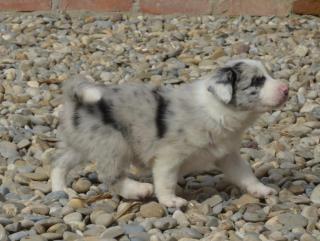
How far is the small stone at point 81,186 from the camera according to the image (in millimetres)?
3310

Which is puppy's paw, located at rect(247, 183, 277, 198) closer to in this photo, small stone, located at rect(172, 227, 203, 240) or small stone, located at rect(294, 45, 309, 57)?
small stone, located at rect(172, 227, 203, 240)

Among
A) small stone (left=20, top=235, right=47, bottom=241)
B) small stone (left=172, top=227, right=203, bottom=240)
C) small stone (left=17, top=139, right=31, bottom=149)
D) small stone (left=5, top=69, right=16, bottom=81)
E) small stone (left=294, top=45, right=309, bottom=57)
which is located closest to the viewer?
small stone (left=20, top=235, right=47, bottom=241)

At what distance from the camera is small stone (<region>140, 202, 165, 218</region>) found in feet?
9.90

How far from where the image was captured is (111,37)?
18.9ft

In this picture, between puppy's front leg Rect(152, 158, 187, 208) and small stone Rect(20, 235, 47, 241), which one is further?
puppy's front leg Rect(152, 158, 187, 208)

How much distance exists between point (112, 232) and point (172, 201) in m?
0.37

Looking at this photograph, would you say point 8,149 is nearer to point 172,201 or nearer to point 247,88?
point 172,201

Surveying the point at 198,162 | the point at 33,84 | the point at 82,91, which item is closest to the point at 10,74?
the point at 33,84

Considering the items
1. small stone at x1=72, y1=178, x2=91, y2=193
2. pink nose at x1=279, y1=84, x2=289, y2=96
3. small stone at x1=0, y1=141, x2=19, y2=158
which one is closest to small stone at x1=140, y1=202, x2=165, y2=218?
small stone at x1=72, y1=178, x2=91, y2=193

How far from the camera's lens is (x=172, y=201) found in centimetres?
308

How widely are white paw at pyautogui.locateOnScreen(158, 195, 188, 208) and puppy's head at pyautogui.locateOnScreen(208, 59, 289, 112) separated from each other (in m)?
0.45

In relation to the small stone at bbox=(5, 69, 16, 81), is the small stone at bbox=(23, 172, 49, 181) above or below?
below

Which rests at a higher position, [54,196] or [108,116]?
[108,116]

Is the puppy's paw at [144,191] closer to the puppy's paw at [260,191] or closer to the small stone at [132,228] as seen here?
the small stone at [132,228]
